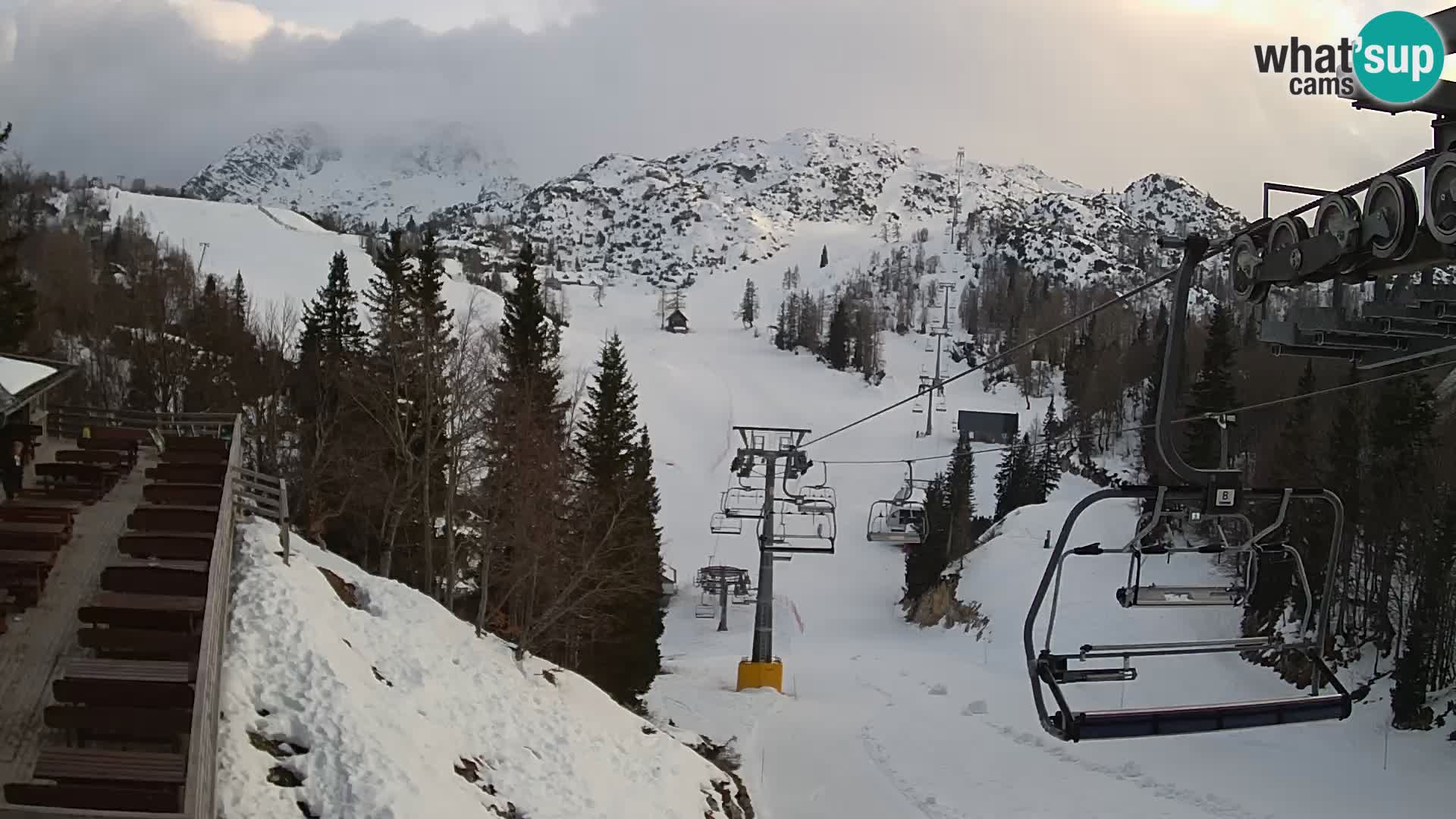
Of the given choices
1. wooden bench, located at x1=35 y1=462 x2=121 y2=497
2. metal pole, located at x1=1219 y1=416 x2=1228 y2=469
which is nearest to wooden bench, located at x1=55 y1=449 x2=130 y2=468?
wooden bench, located at x1=35 y1=462 x2=121 y2=497

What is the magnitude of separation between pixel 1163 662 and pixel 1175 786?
11.9 meters

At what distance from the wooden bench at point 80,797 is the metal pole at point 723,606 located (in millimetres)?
44875

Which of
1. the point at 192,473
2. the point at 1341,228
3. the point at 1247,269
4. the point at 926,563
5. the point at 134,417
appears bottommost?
the point at 926,563

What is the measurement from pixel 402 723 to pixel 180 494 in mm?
6531

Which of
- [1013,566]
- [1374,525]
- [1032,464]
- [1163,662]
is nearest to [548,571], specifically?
[1163,662]

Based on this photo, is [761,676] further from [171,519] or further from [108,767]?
[108,767]

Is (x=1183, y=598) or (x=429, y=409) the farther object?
(x=429, y=409)

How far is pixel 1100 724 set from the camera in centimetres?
715

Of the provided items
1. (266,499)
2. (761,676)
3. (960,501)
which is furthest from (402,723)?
(960,501)

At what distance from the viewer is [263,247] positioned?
11450cm

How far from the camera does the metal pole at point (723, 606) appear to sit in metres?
51.6

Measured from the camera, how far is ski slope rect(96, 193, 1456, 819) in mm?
24000

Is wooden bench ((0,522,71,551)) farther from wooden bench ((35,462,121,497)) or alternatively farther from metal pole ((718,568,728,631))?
metal pole ((718,568,728,631))

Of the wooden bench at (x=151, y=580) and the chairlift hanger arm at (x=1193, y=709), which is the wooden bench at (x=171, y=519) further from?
the chairlift hanger arm at (x=1193, y=709)
